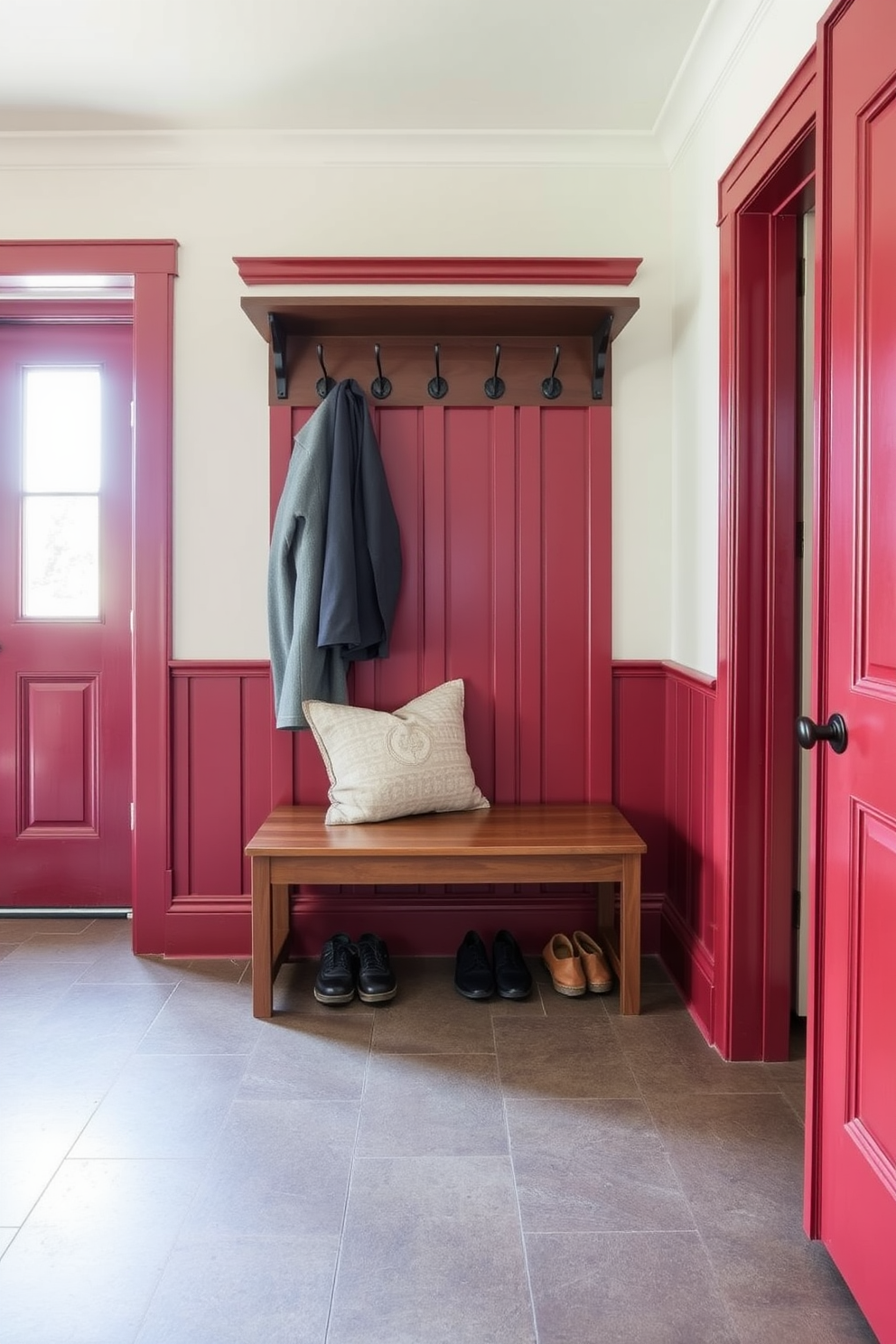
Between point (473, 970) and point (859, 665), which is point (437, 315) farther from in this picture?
point (473, 970)

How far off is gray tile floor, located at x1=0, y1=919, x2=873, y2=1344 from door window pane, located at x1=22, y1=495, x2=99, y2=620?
1.31m

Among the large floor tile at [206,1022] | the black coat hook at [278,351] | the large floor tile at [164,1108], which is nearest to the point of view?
the large floor tile at [164,1108]

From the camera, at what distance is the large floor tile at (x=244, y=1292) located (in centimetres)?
145

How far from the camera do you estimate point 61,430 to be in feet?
10.8

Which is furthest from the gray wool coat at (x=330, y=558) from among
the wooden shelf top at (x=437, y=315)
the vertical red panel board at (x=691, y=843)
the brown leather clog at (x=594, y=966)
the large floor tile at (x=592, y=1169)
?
the large floor tile at (x=592, y=1169)

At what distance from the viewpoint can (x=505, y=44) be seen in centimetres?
243

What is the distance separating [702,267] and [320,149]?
3.96ft

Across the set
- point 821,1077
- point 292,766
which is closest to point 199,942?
point 292,766

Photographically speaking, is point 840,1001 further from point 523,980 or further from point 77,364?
point 77,364

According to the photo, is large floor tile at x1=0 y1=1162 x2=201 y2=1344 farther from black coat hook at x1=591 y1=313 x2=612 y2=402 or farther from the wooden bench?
black coat hook at x1=591 y1=313 x2=612 y2=402

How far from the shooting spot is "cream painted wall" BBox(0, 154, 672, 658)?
114 inches

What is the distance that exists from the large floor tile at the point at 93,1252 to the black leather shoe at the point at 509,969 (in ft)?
3.40

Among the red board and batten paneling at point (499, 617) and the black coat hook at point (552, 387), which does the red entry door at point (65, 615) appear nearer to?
the red board and batten paneling at point (499, 617)

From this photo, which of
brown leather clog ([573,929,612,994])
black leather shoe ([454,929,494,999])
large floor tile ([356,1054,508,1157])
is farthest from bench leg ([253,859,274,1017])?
brown leather clog ([573,929,612,994])
